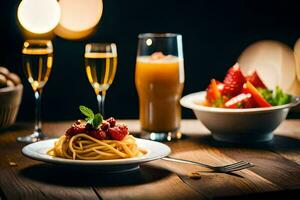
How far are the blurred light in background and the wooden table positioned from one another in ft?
5.97

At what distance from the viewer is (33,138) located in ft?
7.63

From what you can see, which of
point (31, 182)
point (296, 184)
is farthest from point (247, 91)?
point (31, 182)

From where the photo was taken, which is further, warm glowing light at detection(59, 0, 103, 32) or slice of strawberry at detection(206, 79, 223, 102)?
warm glowing light at detection(59, 0, 103, 32)

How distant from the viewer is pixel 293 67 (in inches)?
188

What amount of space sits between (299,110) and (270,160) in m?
1.96

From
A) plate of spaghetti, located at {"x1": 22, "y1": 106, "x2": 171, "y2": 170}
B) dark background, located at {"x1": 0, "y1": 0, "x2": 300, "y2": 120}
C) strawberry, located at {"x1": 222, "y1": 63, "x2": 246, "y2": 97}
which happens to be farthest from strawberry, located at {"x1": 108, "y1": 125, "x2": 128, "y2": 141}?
dark background, located at {"x1": 0, "y1": 0, "x2": 300, "y2": 120}

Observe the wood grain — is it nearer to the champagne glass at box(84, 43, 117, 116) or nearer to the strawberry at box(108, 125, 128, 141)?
the strawberry at box(108, 125, 128, 141)

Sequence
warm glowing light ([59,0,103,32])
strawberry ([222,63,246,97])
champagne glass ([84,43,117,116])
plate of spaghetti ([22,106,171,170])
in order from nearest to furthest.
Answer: plate of spaghetti ([22,106,171,170]) → champagne glass ([84,43,117,116]) → strawberry ([222,63,246,97]) → warm glowing light ([59,0,103,32])

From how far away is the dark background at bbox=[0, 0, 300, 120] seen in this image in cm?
387

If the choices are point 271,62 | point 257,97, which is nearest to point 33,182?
point 257,97

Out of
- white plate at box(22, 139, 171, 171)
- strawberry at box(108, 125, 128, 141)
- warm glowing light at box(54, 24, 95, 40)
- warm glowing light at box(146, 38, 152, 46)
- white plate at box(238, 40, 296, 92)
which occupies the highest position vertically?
warm glowing light at box(146, 38, 152, 46)

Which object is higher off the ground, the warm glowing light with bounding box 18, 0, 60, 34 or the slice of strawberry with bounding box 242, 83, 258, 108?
the warm glowing light with bounding box 18, 0, 60, 34

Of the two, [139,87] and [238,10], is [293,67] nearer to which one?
[238,10]

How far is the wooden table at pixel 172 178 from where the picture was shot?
5.30 feet
